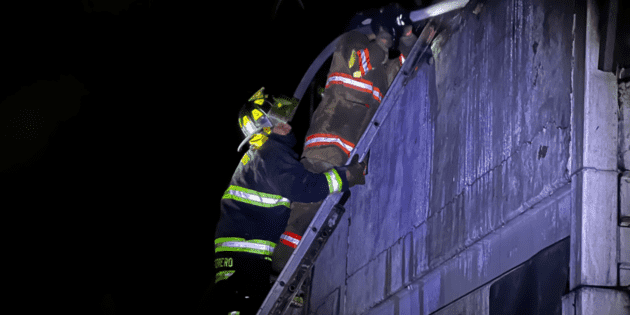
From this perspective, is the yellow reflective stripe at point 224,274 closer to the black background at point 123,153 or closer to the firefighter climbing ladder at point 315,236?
the firefighter climbing ladder at point 315,236

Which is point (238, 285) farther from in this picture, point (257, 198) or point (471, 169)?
point (471, 169)

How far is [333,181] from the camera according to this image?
3426 millimetres

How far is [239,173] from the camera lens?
4.01m

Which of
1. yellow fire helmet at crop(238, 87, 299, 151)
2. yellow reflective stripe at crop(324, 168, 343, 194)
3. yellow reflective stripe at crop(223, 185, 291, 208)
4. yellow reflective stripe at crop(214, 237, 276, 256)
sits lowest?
yellow reflective stripe at crop(214, 237, 276, 256)

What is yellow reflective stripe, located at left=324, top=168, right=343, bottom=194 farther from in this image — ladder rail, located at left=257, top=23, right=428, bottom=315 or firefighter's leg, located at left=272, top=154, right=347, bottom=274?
firefighter's leg, located at left=272, top=154, right=347, bottom=274

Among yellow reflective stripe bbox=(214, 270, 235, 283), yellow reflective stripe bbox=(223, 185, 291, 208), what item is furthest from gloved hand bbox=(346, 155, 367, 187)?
yellow reflective stripe bbox=(214, 270, 235, 283)

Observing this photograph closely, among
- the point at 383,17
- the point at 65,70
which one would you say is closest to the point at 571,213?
the point at 383,17

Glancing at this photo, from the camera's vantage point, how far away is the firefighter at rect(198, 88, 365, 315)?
355 centimetres

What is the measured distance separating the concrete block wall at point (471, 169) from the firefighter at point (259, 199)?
0.42 m

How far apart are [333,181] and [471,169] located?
4.20 feet

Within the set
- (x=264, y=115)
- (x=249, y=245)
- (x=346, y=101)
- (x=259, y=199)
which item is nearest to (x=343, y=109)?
(x=346, y=101)

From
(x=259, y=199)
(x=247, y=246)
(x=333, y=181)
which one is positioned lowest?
(x=247, y=246)

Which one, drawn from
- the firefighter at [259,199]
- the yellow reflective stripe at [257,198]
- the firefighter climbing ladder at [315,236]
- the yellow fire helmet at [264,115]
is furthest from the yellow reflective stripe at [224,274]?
the yellow fire helmet at [264,115]

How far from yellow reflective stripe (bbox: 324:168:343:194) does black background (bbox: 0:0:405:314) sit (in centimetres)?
479
